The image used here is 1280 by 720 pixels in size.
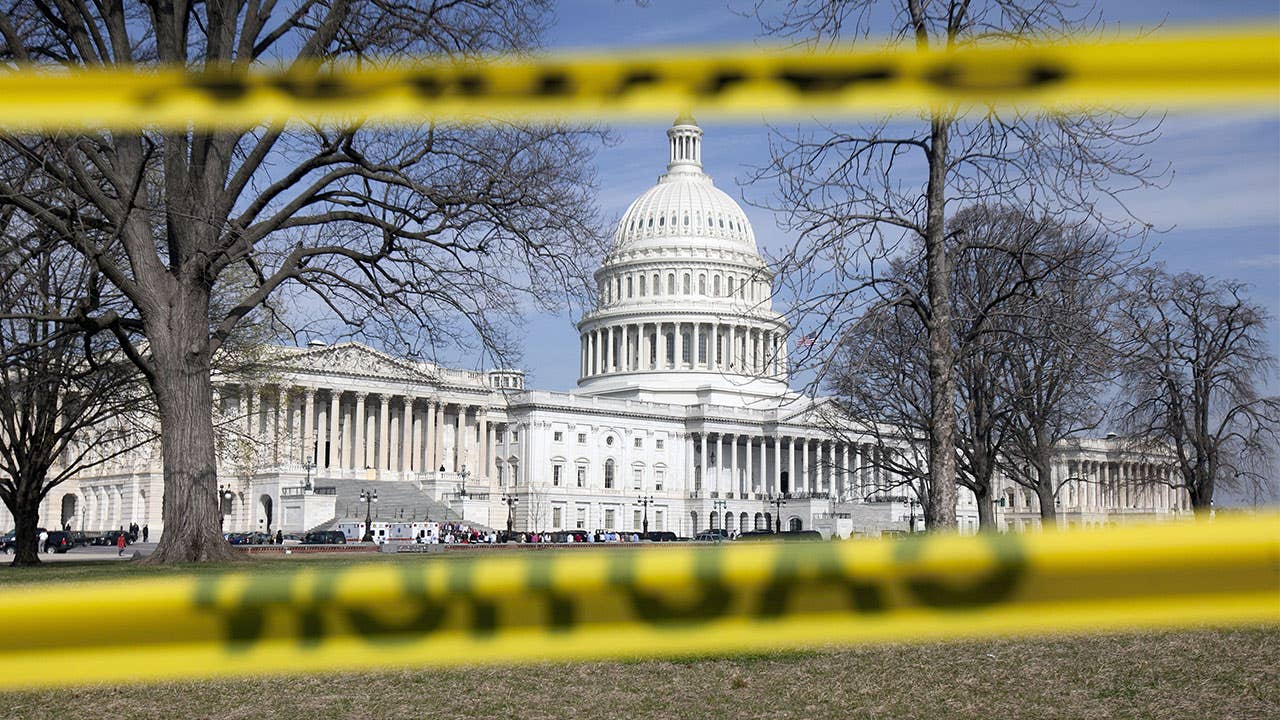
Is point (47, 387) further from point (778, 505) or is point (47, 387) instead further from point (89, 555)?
point (778, 505)

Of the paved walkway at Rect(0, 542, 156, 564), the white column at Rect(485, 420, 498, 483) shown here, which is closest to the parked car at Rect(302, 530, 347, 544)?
the paved walkway at Rect(0, 542, 156, 564)

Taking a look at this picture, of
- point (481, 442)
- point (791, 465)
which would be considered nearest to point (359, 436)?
point (481, 442)

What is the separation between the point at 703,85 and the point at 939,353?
1421cm

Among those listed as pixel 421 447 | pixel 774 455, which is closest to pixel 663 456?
pixel 774 455

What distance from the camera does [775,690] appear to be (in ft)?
29.4

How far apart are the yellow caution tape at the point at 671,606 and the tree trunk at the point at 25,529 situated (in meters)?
34.2

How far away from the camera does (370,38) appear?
2084cm

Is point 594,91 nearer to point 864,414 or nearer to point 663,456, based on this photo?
point 864,414

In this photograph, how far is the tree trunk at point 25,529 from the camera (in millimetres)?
32938

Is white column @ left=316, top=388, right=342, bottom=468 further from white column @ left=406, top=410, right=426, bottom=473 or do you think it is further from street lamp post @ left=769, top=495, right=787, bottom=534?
street lamp post @ left=769, top=495, right=787, bottom=534

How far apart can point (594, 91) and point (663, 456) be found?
437 feet

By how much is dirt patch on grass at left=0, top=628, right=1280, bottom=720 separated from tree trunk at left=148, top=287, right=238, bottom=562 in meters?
12.0

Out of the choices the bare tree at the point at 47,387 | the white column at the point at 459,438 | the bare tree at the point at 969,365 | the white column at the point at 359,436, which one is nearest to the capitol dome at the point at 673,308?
the white column at the point at 459,438

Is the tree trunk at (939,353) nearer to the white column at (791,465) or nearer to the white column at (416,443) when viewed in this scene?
the white column at (416,443)
